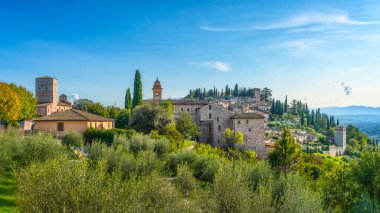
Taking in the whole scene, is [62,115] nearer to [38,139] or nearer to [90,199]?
[38,139]

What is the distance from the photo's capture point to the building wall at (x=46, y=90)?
7274 centimetres

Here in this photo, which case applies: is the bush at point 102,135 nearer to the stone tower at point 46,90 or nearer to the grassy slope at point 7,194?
the grassy slope at point 7,194

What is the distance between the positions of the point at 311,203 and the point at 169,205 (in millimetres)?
5370

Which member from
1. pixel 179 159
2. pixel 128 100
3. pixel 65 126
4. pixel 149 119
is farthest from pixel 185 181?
pixel 128 100

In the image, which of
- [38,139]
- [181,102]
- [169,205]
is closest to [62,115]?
[38,139]

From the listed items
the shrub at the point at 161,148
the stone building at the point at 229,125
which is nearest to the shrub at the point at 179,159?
the shrub at the point at 161,148

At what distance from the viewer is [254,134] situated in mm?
58812

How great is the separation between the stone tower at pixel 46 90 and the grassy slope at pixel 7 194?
58837 millimetres

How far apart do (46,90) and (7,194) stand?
63127mm

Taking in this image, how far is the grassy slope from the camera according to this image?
45.9ft

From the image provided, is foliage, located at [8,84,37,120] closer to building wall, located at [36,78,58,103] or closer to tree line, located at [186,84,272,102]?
building wall, located at [36,78,58,103]

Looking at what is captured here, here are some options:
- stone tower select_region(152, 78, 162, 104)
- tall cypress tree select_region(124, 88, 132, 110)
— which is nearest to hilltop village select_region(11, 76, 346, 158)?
stone tower select_region(152, 78, 162, 104)

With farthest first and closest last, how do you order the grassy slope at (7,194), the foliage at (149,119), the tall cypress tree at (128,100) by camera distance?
the tall cypress tree at (128,100), the foliage at (149,119), the grassy slope at (7,194)

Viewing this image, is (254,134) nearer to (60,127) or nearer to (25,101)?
(60,127)
